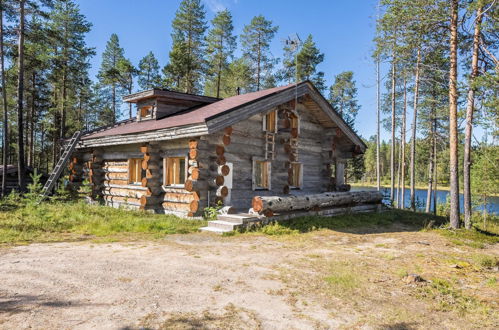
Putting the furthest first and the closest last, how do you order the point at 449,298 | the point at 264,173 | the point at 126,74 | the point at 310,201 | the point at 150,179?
the point at 126,74, the point at 264,173, the point at 150,179, the point at 310,201, the point at 449,298

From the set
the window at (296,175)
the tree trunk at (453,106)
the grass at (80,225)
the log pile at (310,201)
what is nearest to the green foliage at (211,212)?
the grass at (80,225)

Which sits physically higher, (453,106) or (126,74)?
(126,74)

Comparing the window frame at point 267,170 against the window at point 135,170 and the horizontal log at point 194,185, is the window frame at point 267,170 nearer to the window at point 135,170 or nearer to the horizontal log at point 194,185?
the horizontal log at point 194,185

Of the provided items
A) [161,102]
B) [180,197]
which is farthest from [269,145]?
[161,102]

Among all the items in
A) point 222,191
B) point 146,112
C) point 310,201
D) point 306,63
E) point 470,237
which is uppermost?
point 306,63

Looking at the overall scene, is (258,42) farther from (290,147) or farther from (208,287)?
(208,287)

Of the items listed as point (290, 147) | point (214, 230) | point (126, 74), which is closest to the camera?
point (214, 230)

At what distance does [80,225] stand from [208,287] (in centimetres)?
737

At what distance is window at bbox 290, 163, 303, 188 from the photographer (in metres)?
16.9

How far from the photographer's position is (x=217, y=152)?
41.1ft

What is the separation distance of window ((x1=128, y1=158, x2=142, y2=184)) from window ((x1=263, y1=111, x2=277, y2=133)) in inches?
240

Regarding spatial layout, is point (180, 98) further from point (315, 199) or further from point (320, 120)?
point (315, 199)

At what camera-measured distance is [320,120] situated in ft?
57.5

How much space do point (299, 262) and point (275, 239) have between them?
2627 mm
